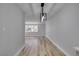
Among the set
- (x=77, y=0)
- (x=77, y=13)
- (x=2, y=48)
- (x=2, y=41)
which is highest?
(x=77, y=13)

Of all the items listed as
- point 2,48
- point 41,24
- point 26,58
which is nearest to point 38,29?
point 41,24

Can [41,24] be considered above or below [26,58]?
above

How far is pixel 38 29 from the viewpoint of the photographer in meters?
11.5

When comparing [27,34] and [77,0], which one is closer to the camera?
[77,0]

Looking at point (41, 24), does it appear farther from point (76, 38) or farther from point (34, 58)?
point (34, 58)

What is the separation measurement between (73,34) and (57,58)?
7.45ft

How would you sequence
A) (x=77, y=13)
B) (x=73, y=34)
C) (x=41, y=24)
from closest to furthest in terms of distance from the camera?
(x=77, y=13)
(x=73, y=34)
(x=41, y=24)

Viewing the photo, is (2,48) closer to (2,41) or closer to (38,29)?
(2,41)

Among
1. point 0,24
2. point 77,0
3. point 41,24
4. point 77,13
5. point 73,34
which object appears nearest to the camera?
point 77,0

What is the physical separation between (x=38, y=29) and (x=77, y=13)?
8.77 m

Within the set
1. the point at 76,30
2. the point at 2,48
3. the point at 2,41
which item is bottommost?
the point at 2,48

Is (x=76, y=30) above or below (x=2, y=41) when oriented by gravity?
above

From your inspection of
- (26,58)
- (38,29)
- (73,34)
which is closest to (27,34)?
(38,29)

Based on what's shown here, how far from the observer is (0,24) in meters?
2.28
